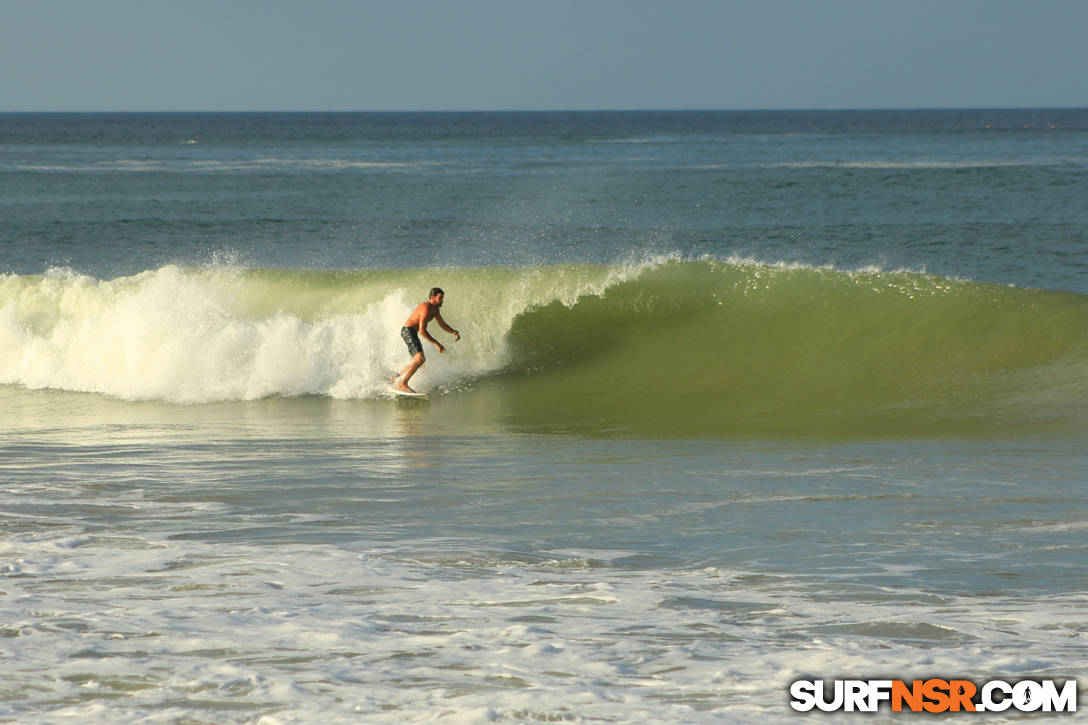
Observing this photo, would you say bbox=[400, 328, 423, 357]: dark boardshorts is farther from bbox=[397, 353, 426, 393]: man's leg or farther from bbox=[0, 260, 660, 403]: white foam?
bbox=[0, 260, 660, 403]: white foam

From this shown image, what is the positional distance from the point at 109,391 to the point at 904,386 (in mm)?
8307

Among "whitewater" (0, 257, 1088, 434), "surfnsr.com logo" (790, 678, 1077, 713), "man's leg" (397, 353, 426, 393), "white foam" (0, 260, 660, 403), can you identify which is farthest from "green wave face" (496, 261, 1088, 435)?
"surfnsr.com logo" (790, 678, 1077, 713)

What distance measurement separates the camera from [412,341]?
1212 centimetres

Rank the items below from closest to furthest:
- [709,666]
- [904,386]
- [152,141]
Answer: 1. [709,666]
2. [904,386]
3. [152,141]

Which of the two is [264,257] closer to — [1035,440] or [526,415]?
[526,415]

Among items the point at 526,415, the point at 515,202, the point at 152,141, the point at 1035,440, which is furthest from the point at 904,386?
the point at 152,141

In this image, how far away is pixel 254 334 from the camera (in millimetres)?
12992

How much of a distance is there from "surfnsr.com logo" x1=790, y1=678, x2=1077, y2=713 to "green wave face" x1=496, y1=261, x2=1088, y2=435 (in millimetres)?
5981

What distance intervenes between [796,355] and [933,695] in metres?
9.62

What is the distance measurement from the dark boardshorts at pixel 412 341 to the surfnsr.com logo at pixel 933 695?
8398mm

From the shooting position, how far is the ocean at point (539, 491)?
13.7 feet

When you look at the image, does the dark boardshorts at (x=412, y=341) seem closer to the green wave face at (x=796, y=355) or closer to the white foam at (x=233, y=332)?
the white foam at (x=233, y=332)

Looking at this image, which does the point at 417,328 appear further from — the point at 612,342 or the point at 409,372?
the point at 612,342

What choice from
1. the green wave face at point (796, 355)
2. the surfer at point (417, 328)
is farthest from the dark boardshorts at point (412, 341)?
the green wave face at point (796, 355)
